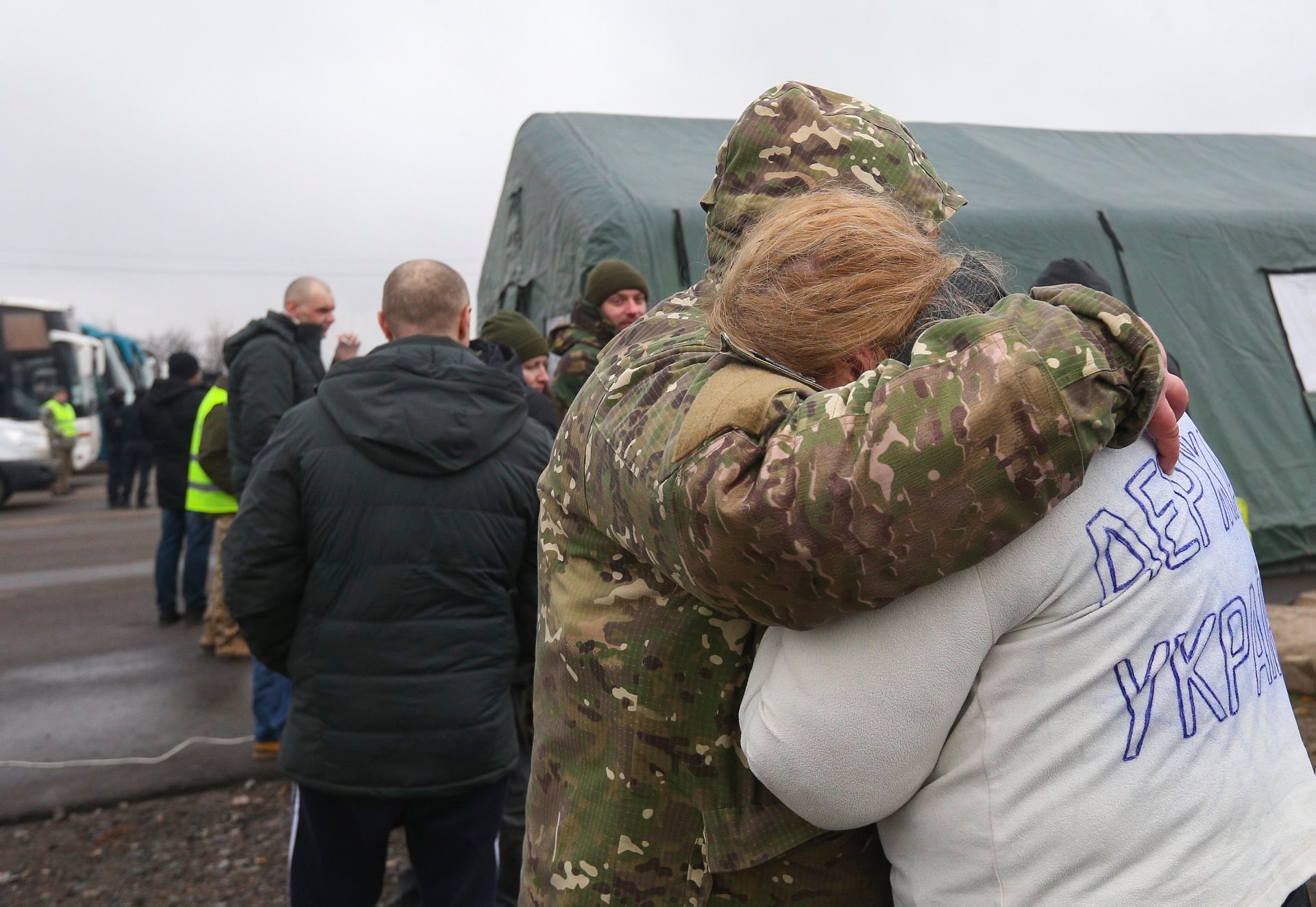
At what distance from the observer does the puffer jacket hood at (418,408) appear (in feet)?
8.00

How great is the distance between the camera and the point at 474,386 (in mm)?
2584

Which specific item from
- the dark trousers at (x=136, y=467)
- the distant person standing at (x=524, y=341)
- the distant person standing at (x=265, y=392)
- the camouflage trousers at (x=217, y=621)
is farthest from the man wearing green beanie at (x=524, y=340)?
the dark trousers at (x=136, y=467)

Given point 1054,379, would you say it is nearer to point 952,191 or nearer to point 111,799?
point 952,191

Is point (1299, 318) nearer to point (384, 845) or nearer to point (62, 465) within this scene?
point (384, 845)

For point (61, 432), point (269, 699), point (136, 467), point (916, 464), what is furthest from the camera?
point (61, 432)

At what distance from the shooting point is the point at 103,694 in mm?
5734

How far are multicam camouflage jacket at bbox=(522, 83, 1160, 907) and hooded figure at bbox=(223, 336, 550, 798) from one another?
3.49 feet

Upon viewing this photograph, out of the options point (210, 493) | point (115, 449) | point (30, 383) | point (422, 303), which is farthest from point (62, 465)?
point (422, 303)

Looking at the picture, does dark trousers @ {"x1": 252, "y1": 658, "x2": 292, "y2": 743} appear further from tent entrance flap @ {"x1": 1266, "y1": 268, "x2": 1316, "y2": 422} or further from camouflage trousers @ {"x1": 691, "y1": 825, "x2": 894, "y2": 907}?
tent entrance flap @ {"x1": 1266, "y1": 268, "x2": 1316, "y2": 422}

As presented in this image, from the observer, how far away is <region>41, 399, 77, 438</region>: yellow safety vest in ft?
62.6

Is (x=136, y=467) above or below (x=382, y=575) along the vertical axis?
below

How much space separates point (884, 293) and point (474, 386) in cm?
162

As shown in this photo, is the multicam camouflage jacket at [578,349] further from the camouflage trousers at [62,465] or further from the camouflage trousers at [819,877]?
the camouflage trousers at [62,465]

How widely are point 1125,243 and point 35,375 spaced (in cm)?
1966
